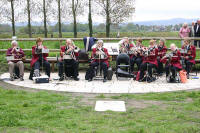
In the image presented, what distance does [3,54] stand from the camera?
15516mm

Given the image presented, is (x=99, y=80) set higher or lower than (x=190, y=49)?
lower

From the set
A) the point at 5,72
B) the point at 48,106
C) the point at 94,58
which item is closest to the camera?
the point at 48,106

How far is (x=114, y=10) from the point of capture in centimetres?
3069

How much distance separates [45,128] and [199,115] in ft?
9.72

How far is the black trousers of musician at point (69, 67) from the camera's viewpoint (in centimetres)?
1179

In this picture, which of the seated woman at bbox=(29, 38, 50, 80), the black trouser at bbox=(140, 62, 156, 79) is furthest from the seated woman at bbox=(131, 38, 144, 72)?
the seated woman at bbox=(29, 38, 50, 80)

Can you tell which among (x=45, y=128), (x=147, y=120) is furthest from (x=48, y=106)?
(x=147, y=120)

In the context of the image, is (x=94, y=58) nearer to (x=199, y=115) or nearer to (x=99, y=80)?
(x=99, y=80)

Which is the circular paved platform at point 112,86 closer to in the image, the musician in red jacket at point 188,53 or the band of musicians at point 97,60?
the band of musicians at point 97,60

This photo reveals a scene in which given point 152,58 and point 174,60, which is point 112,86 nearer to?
point 152,58

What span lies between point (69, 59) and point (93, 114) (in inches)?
210

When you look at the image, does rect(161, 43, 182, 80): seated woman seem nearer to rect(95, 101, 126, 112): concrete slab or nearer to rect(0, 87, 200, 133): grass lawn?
rect(0, 87, 200, 133): grass lawn

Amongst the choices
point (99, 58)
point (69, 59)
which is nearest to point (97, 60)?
point (99, 58)

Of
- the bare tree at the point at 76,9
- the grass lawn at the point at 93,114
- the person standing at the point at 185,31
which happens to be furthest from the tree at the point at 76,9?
the grass lawn at the point at 93,114
